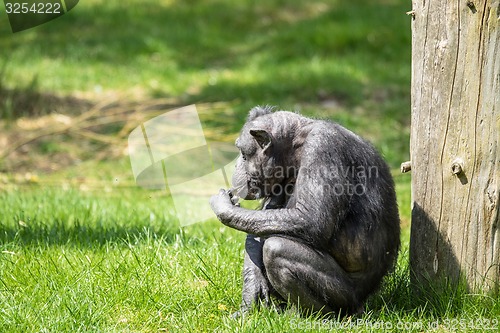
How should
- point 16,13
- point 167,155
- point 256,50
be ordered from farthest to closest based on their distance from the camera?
point 256,50 → point 16,13 → point 167,155

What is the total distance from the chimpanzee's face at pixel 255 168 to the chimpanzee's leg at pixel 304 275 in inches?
15.8

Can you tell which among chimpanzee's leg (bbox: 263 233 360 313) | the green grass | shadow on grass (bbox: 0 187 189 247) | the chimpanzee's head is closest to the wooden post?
chimpanzee's leg (bbox: 263 233 360 313)

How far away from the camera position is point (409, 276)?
4582 millimetres

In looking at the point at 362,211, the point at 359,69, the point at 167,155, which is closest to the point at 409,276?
the point at 362,211

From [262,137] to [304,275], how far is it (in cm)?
82

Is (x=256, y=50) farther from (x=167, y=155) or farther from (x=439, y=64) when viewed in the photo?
(x=439, y=64)

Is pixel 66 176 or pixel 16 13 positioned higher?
pixel 16 13

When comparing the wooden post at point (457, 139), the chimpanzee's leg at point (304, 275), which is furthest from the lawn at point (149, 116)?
the wooden post at point (457, 139)

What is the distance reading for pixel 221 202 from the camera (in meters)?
4.25

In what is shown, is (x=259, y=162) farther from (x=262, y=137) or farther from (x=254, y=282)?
(x=254, y=282)

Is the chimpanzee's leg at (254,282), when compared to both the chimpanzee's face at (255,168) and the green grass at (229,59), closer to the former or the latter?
the chimpanzee's face at (255,168)

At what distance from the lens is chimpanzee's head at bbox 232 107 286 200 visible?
14.0ft

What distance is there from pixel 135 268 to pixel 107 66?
8053mm

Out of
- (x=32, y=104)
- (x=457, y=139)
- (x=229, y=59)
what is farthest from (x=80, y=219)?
Answer: (x=229, y=59)
